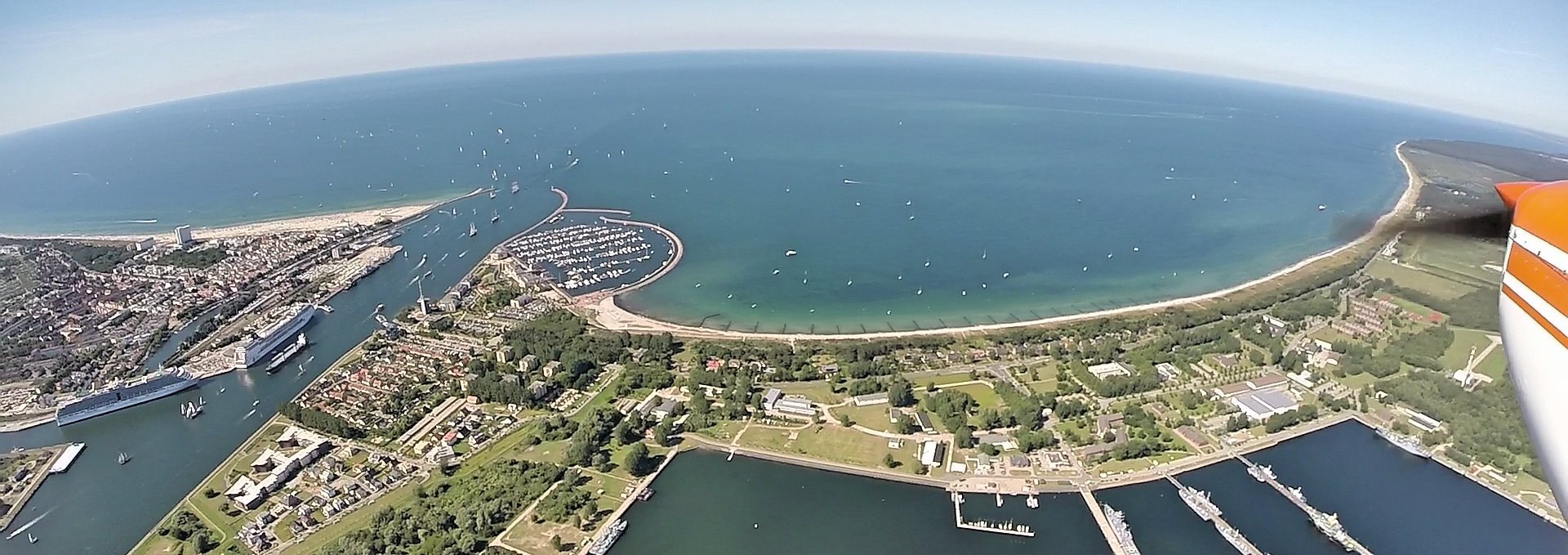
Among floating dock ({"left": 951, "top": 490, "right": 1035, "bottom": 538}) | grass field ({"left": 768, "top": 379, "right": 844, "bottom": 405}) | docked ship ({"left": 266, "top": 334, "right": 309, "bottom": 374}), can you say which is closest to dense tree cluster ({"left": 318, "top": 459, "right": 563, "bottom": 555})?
grass field ({"left": 768, "top": 379, "right": 844, "bottom": 405})

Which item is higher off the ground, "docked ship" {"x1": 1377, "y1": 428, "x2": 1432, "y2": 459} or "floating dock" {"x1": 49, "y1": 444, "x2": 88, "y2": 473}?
"docked ship" {"x1": 1377, "y1": 428, "x2": 1432, "y2": 459}

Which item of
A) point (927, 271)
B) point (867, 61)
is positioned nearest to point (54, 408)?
point (927, 271)

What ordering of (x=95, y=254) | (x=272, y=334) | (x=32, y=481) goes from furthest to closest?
(x=95, y=254) → (x=272, y=334) → (x=32, y=481)

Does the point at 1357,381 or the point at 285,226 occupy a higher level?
the point at 1357,381

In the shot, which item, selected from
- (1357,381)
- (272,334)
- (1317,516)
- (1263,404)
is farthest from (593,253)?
(1357,381)

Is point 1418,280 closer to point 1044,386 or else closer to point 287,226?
point 1044,386

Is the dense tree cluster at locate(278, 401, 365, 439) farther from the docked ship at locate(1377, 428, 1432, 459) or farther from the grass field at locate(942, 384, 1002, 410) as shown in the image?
the docked ship at locate(1377, 428, 1432, 459)

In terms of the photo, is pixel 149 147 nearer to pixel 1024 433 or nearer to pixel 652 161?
pixel 652 161
